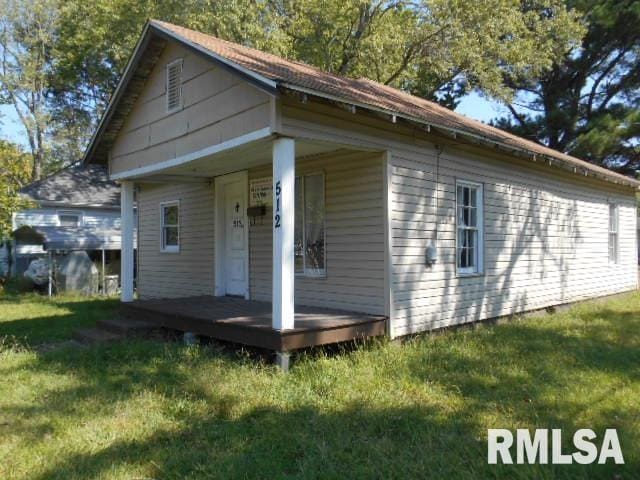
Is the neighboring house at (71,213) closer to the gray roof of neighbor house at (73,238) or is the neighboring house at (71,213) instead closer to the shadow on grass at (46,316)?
the gray roof of neighbor house at (73,238)

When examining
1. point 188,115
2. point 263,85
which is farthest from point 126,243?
point 263,85

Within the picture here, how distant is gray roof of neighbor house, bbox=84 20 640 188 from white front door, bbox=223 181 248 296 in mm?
2471

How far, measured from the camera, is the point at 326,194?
8109 mm

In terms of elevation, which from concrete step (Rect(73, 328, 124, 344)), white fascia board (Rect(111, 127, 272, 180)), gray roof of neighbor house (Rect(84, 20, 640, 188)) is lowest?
concrete step (Rect(73, 328, 124, 344))

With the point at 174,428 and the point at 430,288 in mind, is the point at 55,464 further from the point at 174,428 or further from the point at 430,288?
the point at 430,288

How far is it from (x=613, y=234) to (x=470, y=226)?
6987 mm

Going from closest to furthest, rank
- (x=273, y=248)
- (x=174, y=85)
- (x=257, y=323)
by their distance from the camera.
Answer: (x=273, y=248)
(x=257, y=323)
(x=174, y=85)

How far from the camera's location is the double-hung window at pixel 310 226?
823cm

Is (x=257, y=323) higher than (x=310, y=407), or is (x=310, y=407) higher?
(x=257, y=323)

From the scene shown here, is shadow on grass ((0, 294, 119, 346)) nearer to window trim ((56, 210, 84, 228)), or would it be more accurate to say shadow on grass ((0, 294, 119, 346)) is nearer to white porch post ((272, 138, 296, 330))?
white porch post ((272, 138, 296, 330))

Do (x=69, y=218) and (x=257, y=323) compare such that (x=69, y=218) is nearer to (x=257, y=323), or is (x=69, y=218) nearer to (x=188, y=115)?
(x=188, y=115)

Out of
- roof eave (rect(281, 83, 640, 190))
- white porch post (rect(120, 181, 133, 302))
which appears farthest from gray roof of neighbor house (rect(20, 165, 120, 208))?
roof eave (rect(281, 83, 640, 190))

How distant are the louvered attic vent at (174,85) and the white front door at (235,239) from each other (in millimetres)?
2131

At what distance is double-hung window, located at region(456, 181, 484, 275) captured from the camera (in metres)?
8.77
